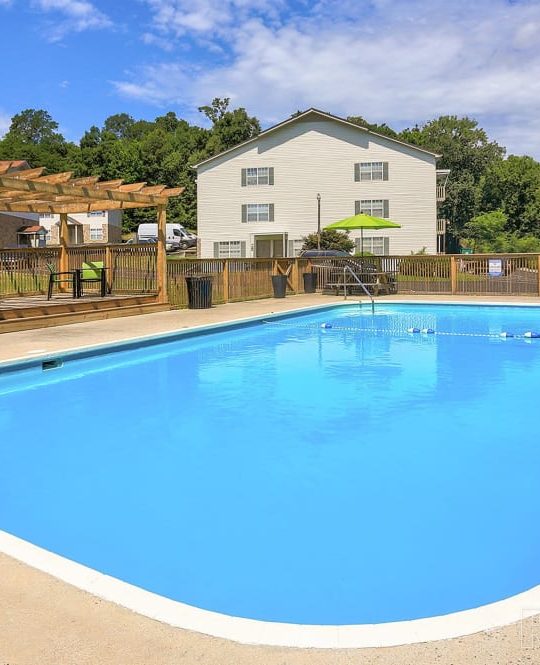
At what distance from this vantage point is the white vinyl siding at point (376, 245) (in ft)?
110

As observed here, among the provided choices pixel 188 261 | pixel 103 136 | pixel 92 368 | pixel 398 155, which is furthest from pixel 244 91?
pixel 92 368

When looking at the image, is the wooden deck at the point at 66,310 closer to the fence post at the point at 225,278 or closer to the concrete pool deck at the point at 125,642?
the fence post at the point at 225,278

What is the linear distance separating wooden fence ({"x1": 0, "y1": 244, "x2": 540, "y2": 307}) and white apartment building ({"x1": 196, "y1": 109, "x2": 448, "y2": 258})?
37.0ft

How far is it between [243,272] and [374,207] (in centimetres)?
1621

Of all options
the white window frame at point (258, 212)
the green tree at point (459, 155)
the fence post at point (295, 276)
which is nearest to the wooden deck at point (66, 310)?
the fence post at point (295, 276)

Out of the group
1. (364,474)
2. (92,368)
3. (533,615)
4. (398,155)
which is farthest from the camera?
(398,155)

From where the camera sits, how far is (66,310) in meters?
14.0

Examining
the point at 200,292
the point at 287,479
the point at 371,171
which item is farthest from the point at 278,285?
the point at 287,479

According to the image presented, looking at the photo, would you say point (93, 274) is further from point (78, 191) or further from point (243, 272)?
point (243, 272)

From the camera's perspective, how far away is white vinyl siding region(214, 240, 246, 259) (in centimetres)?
3566

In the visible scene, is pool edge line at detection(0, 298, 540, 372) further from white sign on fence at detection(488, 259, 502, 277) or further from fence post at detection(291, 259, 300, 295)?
fence post at detection(291, 259, 300, 295)

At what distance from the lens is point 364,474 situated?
5180 mm

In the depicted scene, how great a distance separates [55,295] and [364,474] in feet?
47.8

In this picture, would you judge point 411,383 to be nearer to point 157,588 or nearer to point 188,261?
point 157,588
